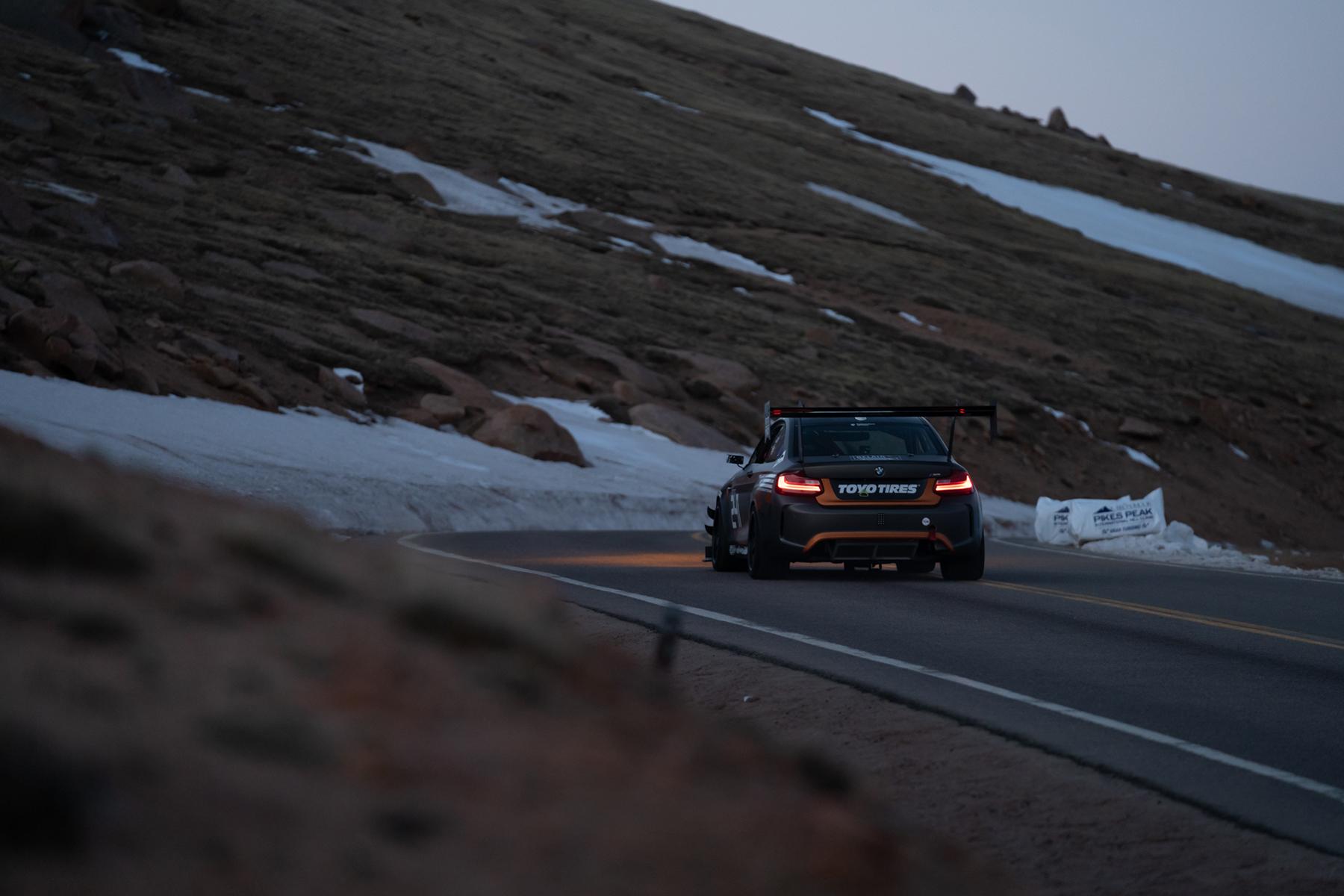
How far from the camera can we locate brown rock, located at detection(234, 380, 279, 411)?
92.5 feet

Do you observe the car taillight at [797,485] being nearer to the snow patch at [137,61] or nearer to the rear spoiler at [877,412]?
the rear spoiler at [877,412]

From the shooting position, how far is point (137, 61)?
2121 inches

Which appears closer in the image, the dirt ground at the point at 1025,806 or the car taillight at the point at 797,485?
the dirt ground at the point at 1025,806

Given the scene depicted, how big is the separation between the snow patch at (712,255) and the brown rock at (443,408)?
23.2m

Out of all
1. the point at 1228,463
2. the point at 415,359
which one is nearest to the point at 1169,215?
the point at 1228,463

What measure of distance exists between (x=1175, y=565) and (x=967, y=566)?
576 cm

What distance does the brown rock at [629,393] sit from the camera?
3750cm

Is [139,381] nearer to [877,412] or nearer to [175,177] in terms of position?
[877,412]

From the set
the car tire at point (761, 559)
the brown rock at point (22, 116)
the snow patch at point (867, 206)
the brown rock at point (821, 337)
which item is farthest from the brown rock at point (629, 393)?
the snow patch at point (867, 206)

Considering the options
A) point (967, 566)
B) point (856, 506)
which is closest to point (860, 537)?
point (856, 506)

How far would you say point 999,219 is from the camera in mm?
80812

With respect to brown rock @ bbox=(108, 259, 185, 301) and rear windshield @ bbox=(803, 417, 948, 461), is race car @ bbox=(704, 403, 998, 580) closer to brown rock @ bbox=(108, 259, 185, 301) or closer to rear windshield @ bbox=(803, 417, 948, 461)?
rear windshield @ bbox=(803, 417, 948, 461)

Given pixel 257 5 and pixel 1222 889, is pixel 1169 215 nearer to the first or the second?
pixel 257 5

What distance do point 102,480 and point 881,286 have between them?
5484 cm
